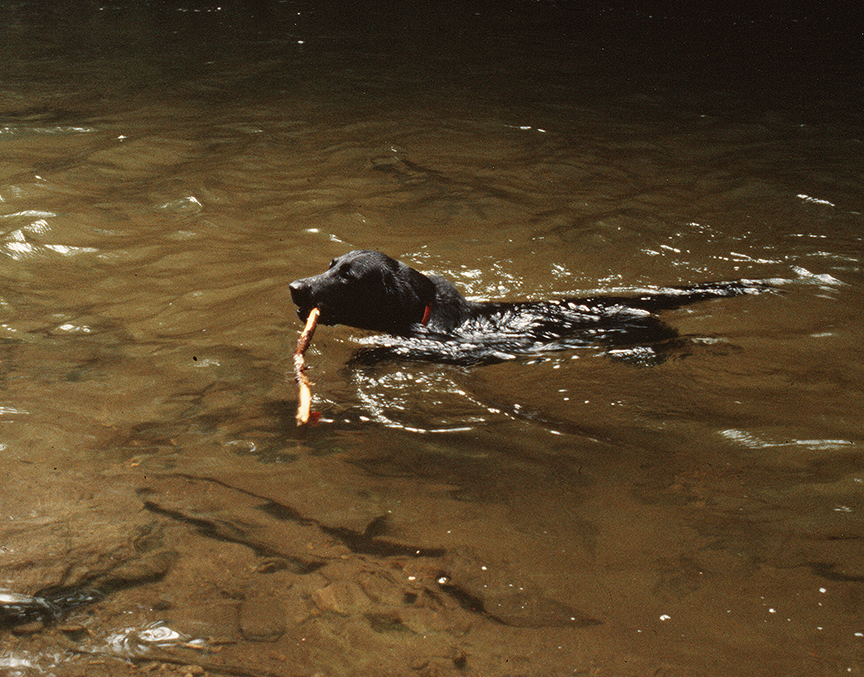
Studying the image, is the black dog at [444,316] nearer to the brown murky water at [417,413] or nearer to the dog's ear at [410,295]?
the dog's ear at [410,295]

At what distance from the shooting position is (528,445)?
3.67 metres

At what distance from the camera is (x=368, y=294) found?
4.90 meters

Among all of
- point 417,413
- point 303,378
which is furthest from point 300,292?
point 417,413

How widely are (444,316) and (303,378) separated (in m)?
1.35

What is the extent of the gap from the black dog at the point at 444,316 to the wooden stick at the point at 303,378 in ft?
0.69

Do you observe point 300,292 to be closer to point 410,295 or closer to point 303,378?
point 410,295

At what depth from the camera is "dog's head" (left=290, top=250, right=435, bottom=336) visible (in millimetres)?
4766

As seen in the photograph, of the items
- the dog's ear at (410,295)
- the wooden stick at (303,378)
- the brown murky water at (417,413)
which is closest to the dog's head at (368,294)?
the dog's ear at (410,295)

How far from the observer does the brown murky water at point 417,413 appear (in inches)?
97.9

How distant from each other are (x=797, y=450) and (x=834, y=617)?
1268 mm

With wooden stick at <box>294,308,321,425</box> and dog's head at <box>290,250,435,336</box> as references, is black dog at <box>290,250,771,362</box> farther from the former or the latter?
wooden stick at <box>294,308,321,425</box>

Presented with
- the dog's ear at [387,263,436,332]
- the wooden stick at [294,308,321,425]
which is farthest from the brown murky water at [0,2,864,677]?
the dog's ear at [387,263,436,332]

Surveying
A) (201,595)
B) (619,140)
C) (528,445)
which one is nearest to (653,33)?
(619,140)

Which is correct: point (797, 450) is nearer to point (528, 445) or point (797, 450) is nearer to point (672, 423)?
point (672, 423)
